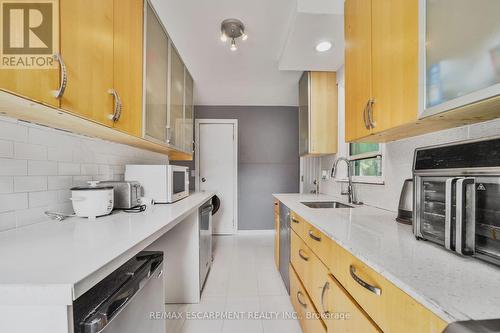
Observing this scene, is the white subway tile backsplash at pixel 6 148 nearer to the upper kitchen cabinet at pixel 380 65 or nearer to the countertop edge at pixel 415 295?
the countertop edge at pixel 415 295

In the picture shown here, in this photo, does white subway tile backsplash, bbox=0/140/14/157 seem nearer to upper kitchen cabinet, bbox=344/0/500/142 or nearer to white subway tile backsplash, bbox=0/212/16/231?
white subway tile backsplash, bbox=0/212/16/231

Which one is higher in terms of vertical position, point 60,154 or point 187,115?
point 187,115

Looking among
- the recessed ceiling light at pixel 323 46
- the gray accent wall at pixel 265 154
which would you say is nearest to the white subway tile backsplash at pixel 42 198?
the recessed ceiling light at pixel 323 46

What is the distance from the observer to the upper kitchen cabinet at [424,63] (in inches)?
25.4

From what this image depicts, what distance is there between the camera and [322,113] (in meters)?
2.51

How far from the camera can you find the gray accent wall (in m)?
3.97

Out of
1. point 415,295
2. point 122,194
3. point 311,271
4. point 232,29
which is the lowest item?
point 311,271

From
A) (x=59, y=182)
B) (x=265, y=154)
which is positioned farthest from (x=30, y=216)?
(x=265, y=154)

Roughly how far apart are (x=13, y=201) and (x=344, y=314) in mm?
1513

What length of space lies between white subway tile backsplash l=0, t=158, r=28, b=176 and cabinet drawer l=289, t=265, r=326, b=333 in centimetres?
164

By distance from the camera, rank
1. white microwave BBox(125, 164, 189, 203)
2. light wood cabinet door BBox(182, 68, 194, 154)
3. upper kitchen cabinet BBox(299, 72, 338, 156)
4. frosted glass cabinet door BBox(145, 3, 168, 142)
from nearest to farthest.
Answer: frosted glass cabinet door BBox(145, 3, 168, 142)
white microwave BBox(125, 164, 189, 203)
upper kitchen cabinet BBox(299, 72, 338, 156)
light wood cabinet door BBox(182, 68, 194, 154)

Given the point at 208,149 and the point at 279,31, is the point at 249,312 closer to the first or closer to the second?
the point at 279,31

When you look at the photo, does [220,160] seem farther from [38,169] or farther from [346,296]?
[346,296]

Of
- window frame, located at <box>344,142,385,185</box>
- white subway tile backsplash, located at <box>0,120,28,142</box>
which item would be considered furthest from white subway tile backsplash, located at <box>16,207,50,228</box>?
window frame, located at <box>344,142,385,185</box>
